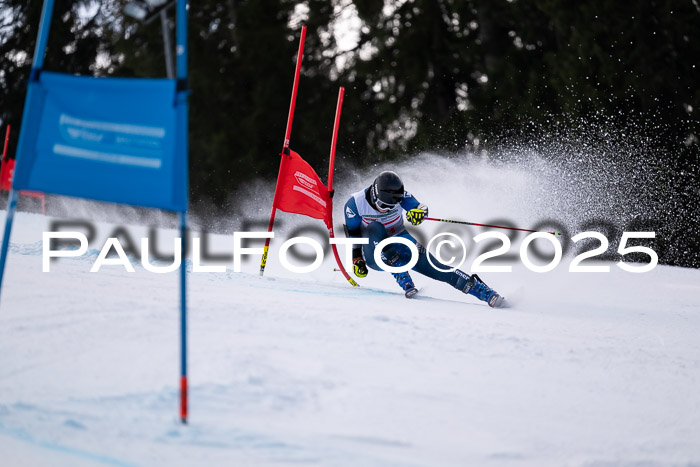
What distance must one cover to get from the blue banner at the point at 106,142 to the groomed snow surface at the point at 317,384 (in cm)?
84

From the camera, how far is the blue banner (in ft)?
9.19

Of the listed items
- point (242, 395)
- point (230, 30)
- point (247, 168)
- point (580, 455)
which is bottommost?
point (580, 455)

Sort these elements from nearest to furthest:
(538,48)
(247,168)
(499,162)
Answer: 1. (499,162)
2. (538,48)
3. (247,168)

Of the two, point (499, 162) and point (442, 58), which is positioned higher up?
point (442, 58)

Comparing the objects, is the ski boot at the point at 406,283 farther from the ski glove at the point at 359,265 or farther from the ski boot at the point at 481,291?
the ski boot at the point at 481,291

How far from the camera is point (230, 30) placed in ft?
69.7

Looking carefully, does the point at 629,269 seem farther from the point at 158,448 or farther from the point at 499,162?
the point at 158,448

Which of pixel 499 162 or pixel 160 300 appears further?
pixel 499 162

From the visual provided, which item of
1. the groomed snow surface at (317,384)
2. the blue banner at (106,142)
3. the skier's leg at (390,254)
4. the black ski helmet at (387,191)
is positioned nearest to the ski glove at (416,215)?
the black ski helmet at (387,191)

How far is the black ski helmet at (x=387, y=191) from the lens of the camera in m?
6.08

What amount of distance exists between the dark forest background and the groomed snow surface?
29.3ft

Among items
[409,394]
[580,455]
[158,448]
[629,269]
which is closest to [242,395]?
[158,448]

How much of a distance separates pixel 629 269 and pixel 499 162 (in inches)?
193

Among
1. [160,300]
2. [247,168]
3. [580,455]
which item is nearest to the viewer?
[580,455]
